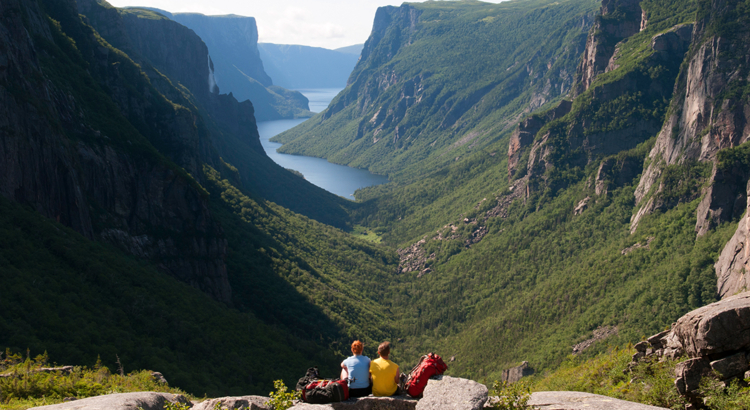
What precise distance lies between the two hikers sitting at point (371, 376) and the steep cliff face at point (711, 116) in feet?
242

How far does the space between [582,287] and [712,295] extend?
2602 cm

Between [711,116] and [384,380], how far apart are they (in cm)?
9078

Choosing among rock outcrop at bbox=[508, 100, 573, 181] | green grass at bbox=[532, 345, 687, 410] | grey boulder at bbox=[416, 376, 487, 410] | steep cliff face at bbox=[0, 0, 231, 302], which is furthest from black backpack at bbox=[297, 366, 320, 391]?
rock outcrop at bbox=[508, 100, 573, 181]

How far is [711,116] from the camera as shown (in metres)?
85.8

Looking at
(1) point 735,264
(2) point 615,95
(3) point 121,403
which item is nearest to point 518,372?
(1) point 735,264

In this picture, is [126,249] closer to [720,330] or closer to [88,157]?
[88,157]

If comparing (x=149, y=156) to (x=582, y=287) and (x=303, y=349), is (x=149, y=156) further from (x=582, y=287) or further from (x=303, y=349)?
(x=582, y=287)

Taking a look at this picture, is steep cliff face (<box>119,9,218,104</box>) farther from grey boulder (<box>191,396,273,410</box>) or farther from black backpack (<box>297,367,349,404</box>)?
black backpack (<box>297,367,349,404</box>)

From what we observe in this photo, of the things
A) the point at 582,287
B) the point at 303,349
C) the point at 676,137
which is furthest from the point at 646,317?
the point at 303,349

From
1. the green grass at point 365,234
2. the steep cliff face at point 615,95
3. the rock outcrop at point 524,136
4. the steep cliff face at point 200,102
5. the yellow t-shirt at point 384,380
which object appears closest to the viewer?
the yellow t-shirt at point 384,380

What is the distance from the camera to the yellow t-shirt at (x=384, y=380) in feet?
68.2

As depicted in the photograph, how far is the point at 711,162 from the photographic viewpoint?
85.2m

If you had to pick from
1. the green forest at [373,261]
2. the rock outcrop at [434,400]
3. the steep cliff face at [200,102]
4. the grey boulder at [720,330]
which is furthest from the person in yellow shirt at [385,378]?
the steep cliff face at [200,102]

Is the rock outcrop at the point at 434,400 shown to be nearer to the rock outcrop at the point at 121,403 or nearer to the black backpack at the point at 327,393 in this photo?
the black backpack at the point at 327,393
